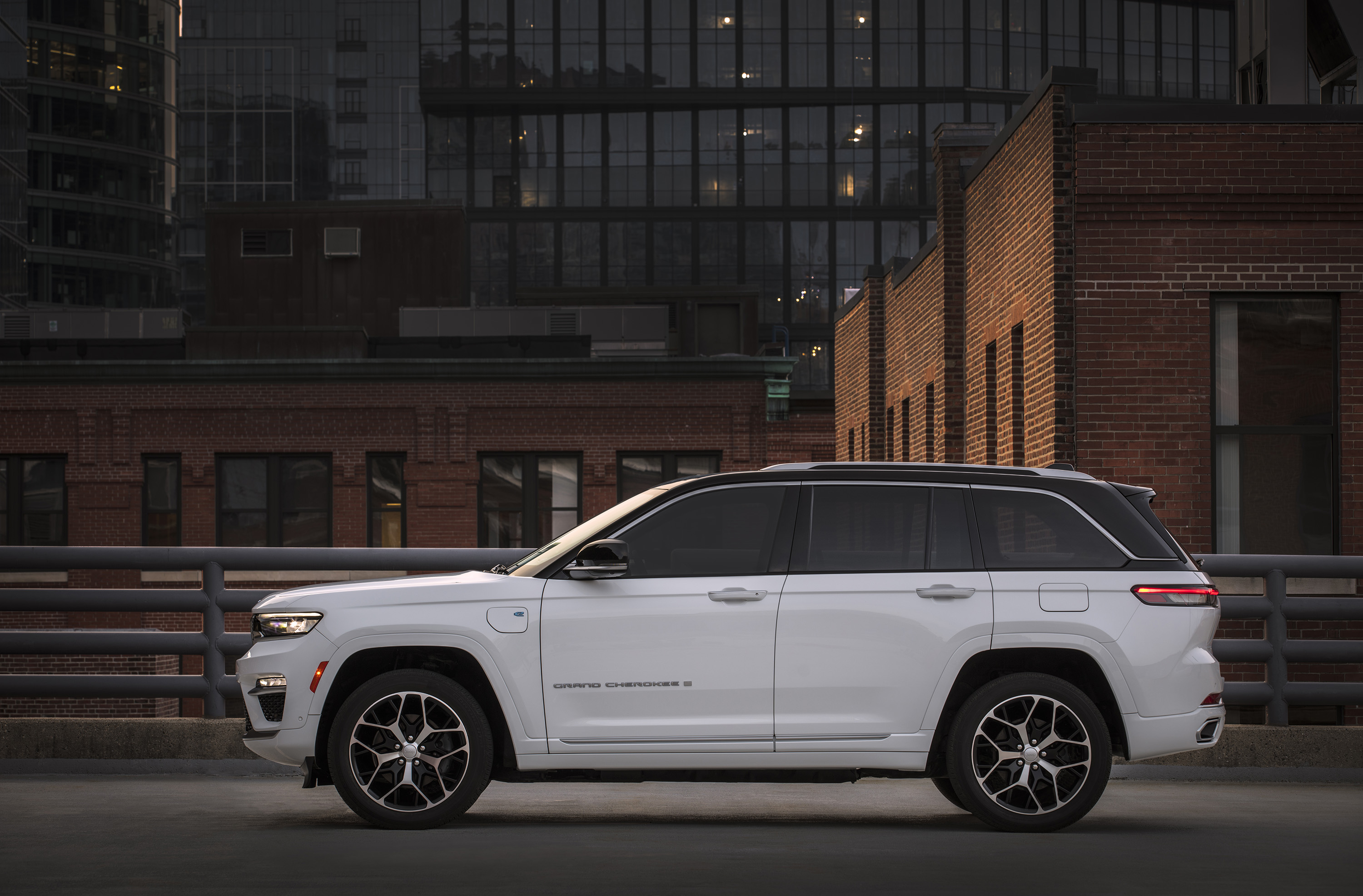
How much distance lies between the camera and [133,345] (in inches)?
1309

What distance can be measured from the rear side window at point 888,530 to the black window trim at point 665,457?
24.3 meters

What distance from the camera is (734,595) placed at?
7.75 metres

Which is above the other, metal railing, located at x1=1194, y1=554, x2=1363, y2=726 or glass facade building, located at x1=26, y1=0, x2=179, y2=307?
glass facade building, located at x1=26, y1=0, x2=179, y2=307

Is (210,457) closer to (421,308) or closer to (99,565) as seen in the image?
(421,308)

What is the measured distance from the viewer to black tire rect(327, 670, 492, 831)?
25.2 ft

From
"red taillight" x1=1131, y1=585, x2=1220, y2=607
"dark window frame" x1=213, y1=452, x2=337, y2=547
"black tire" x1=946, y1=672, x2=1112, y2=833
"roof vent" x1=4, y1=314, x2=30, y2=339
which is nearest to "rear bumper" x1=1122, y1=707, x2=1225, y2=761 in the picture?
"black tire" x1=946, y1=672, x2=1112, y2=833

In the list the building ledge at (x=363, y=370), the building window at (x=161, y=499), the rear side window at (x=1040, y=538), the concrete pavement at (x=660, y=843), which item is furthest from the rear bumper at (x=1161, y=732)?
the building window at (x=161, y=499)

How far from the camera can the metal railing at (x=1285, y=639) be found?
397 inches

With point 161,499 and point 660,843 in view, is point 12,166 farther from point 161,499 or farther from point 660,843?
point 660,843

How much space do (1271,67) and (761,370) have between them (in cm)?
1690

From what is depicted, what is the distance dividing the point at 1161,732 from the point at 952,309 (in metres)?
12.3

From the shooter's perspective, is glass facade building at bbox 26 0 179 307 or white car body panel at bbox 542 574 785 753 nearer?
white car body panel at bbox 542 574 785 753

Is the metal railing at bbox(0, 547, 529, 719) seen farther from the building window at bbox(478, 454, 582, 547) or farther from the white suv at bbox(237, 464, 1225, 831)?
the building window at bbox(478, 454, 582, 547)

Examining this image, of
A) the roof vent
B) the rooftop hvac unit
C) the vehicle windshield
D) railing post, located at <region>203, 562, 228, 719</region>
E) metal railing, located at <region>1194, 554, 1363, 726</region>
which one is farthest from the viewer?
the rooftop hvac unit
